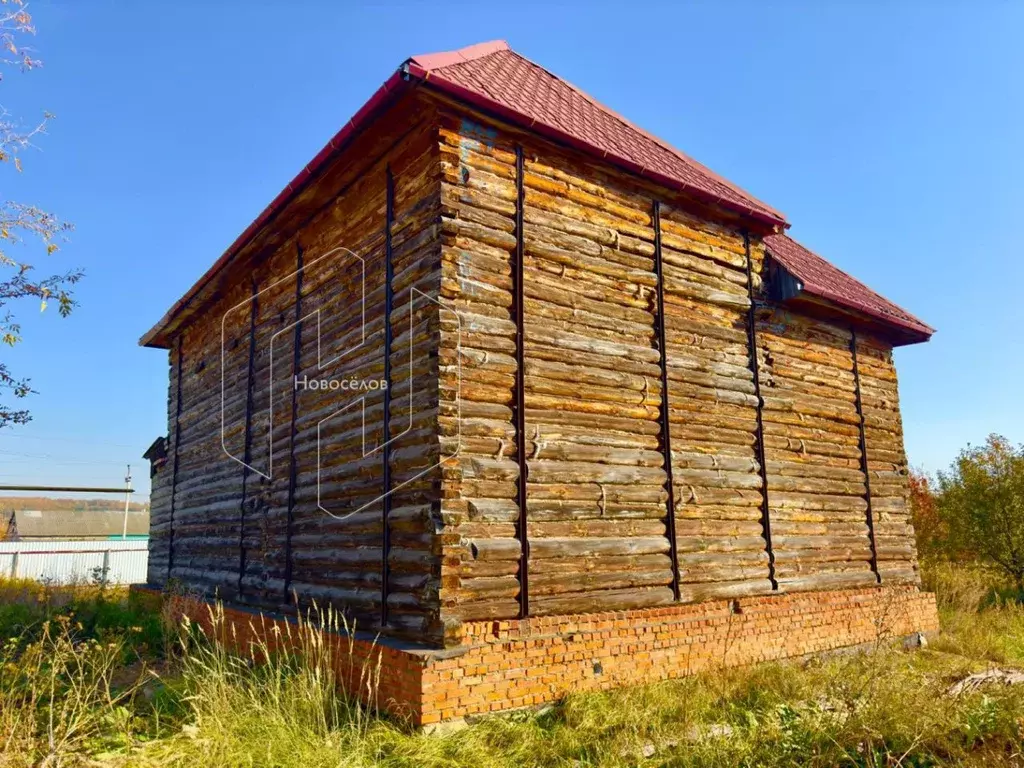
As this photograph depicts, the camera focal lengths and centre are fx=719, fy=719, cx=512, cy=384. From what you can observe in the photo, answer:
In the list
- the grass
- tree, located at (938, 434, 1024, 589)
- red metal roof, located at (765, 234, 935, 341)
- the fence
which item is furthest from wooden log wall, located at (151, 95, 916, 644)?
the fence

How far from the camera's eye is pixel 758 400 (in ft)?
29.6

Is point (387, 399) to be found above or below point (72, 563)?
above

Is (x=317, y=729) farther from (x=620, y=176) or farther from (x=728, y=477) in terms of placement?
(x=620, y=176)

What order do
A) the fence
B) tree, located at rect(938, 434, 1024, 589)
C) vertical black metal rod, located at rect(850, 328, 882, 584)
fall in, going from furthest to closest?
the fence < tree, located at rect(938, 434, 1024, 589) < vertical black metal rod, located at rect(850, 328, 882, 584)

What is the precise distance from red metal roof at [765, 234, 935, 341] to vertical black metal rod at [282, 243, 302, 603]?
6.24m

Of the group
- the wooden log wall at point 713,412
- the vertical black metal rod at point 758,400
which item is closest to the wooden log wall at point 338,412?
the wooden log wall at point 713,412

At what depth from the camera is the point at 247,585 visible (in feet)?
30.7

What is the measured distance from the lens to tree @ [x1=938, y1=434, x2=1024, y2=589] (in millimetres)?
15945

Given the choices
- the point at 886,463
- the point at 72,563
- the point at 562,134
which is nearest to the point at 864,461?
the point at 886,463

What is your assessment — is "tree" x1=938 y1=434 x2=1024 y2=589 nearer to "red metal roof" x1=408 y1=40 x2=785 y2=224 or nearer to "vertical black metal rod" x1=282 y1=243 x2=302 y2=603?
"red metal roof" x1=408 y1=40 x2=785 y2=224

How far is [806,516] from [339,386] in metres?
6.17

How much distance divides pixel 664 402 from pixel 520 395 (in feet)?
6.53

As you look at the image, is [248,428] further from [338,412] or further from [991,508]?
[991,508]

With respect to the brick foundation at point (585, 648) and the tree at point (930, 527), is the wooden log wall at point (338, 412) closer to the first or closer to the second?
the brick foundation at point (585, 648)
